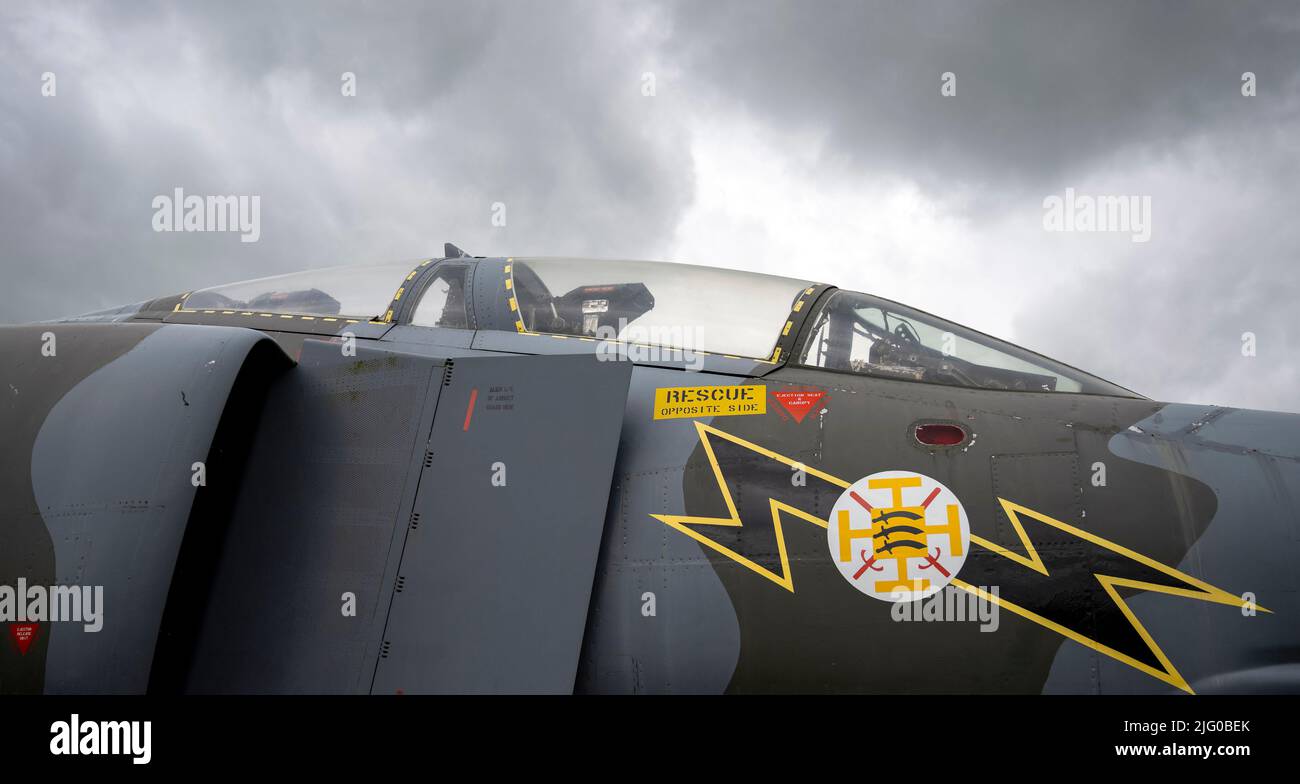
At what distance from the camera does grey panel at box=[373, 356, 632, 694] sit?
3857 mm

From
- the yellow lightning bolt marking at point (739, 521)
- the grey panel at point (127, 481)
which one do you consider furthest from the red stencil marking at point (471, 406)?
the grey panel at point (127, 481)

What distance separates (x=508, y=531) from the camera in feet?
13.5

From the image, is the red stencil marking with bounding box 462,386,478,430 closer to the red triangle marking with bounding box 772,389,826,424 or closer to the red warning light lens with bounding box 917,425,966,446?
the red triangle marking with bounding box 772,389,826,424

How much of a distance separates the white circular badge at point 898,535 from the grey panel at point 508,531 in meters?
1.14

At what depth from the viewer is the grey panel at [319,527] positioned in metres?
4.13

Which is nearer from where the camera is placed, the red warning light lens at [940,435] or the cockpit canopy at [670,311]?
the red warning light lens at [940,435]

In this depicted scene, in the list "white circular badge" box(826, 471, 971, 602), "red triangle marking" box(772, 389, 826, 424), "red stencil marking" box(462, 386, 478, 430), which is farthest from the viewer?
"red stencil marking" box(462, 386, 478, 430)

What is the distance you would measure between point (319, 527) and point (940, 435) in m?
3.14

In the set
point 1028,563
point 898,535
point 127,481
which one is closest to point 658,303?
point 898,535

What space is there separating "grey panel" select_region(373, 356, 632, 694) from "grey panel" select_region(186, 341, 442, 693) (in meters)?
0.14

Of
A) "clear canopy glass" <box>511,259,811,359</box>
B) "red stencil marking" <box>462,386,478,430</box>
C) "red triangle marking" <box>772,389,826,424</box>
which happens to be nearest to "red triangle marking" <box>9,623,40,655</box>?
"red stencil marking" <box>462,386,478,430</box>

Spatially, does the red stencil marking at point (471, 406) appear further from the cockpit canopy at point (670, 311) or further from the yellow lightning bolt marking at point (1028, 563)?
the yellow lightning bolt marking at point (1028, 563)

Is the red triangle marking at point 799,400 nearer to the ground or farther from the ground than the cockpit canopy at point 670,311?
nearer to the ground
